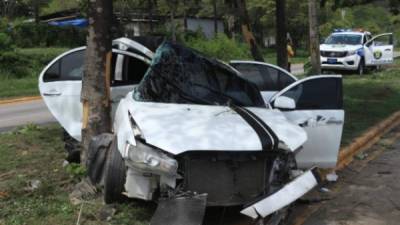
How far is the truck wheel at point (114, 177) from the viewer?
5812mm

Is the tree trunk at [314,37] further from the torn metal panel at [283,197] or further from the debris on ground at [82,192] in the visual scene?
the torn metal panel at [283,197]

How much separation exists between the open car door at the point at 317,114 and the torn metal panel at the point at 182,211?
1.98m

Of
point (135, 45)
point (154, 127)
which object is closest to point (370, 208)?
point (154, 127)

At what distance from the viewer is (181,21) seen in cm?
4778

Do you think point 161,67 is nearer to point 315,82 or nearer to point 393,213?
point 315,82

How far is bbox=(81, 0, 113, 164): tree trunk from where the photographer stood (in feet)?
23.3

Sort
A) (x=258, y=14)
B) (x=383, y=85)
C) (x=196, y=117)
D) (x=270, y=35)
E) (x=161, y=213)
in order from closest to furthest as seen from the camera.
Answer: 1. (x=161, y=213)
2. (x=196, y=117)
3. (x=383, y=85)
4. (x=258, y=14)
5. (x=270, y=35)

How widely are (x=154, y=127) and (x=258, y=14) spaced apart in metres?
48.4

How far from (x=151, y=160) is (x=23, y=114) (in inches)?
424

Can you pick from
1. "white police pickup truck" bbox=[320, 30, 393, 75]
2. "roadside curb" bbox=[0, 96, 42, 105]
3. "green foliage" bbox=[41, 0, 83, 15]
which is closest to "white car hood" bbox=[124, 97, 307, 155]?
"roadside curb" bbox=[0, 96, 42, 105]

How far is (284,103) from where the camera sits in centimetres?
701

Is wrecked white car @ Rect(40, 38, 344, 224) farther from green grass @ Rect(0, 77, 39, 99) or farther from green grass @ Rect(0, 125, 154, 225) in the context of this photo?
green grass @ Rect(0, 77, 39, 99)

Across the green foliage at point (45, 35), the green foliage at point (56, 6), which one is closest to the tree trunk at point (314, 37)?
the green foliage at point (45, 35)

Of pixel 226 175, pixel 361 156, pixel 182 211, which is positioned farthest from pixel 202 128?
pixel 361 156
